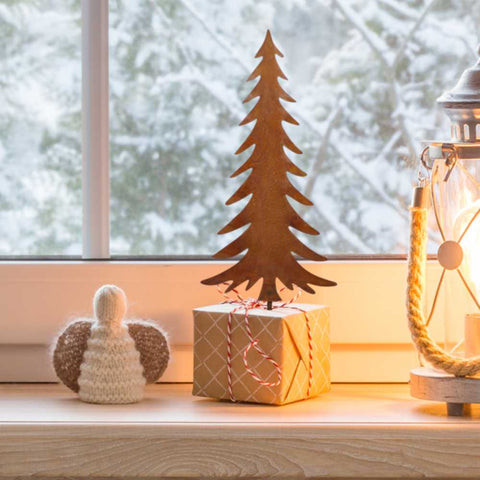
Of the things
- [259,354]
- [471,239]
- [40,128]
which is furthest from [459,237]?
[40,128]

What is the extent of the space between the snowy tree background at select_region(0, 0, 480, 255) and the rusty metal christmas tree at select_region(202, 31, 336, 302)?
6.5 inches

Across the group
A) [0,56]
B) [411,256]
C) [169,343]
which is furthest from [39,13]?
[411,256]

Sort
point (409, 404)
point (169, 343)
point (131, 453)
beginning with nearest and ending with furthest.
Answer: point (131, 453) → point (409, 404) → point (169, 343)

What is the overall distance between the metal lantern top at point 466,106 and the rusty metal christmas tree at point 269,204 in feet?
0.53

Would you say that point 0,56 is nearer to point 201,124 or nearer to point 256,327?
point 201,124

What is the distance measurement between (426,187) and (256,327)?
22cm

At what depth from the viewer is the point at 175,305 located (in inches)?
44.1

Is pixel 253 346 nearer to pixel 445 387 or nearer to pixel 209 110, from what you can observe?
pixel 445 387

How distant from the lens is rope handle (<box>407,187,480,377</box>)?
0.95 metres

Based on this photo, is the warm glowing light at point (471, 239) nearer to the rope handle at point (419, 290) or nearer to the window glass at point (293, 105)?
the rope handle at point (419, 290)

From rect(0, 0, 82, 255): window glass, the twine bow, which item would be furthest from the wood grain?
rect(0, 0, 82, 255): window glass

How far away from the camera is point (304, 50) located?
3.80 ft

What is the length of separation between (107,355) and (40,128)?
325 millimetres

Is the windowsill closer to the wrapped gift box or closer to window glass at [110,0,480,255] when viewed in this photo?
the wrapped gift box
